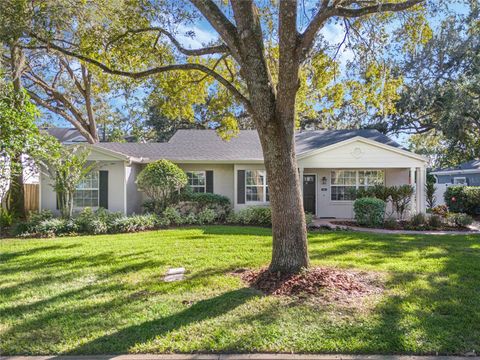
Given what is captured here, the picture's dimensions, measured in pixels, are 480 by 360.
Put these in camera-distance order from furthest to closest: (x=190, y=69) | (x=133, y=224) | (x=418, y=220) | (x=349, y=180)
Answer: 1. (x=349, y=180)
2. (x=418, y=220)
3. (x=133, y=224)
4. (x=190, y=69)

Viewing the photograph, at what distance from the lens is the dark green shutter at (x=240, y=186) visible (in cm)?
1494

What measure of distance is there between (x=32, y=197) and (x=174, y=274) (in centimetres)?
1152

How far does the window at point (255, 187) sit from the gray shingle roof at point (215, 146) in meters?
0.80

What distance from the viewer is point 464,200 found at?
16.9 metres

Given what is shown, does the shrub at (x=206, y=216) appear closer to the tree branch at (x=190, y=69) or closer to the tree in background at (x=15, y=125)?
the tree in background at (x=15, y=125)

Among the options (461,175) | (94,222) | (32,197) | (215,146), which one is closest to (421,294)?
(94,222)

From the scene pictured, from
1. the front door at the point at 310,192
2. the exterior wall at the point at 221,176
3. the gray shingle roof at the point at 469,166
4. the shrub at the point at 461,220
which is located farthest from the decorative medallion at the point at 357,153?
the gray shingle roof at the point at 469,166

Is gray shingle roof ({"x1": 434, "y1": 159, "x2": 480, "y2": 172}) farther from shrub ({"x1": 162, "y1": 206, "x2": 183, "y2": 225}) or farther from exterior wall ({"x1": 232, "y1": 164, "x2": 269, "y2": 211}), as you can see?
shrub ({"x1": 162, "y1": 206, "x2": 183, "y2": 225})

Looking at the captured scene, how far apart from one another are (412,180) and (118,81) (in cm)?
1210

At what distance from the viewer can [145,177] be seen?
13281 mm

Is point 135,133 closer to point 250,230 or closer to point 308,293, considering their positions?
point 250,230

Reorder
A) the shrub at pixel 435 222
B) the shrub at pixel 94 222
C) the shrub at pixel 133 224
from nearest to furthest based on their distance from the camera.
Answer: the shrub at pixel 94 222
the shrub at pixel 133 224
the shrub at pixel 435 222

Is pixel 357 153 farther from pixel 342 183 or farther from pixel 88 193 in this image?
pixel 88 193

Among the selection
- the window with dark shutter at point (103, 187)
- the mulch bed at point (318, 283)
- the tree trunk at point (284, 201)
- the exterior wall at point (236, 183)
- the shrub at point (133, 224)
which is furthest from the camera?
the exterior wall at point (236, 183)
